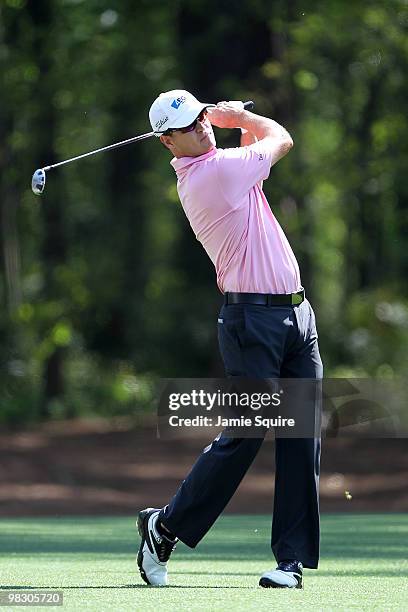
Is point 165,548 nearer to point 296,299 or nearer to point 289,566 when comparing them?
point 289,566

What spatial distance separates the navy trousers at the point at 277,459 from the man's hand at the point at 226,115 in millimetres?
904

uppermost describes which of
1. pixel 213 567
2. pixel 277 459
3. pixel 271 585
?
pixel 277 459

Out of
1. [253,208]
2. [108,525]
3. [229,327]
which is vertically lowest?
[108,525]

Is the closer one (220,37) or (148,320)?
(220,37)

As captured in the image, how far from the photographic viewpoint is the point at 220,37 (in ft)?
69.8

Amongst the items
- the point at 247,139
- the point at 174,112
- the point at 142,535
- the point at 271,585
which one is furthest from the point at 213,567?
the point at 174,112

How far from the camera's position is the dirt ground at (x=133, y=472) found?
17.0 metres

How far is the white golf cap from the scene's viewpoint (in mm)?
6875

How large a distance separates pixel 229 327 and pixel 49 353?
1821cm

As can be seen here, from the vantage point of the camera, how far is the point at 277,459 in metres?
6.95

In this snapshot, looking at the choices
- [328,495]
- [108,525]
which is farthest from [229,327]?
[328,495]

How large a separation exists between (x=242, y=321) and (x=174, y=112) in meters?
1.01

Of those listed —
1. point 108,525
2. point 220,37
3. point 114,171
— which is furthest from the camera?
point 114,171

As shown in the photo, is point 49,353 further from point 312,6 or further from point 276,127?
point 276,127
